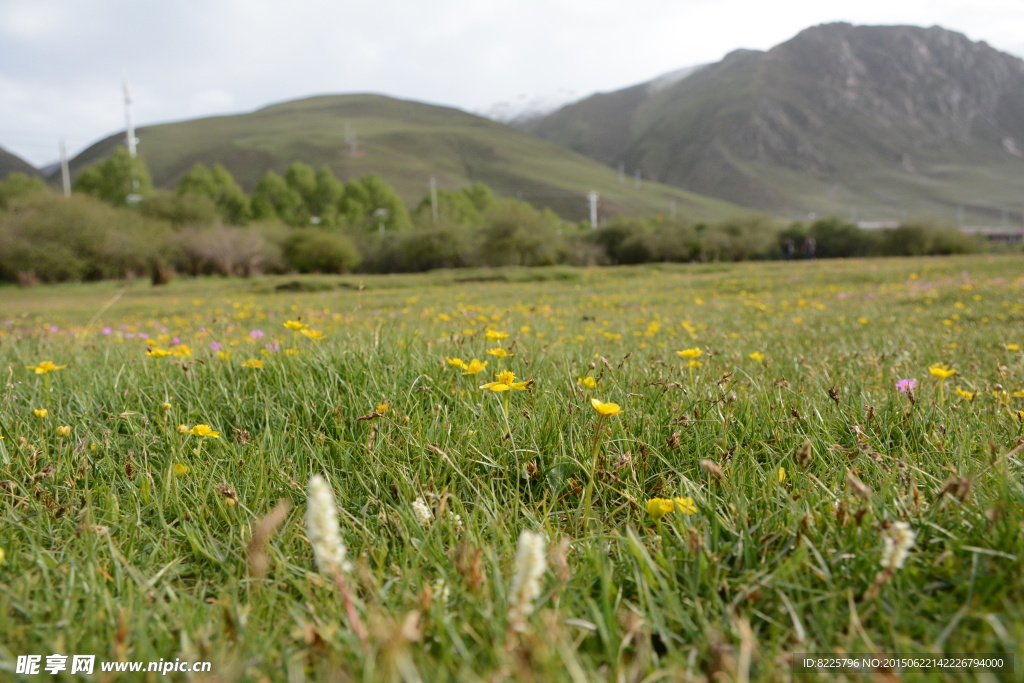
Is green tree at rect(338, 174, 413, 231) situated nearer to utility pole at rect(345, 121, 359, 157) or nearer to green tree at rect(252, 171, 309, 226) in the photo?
green tree at rect(252, 171, 309, 226)

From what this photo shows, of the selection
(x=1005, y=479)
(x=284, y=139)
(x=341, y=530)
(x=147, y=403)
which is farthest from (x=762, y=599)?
(x=284, y=139)

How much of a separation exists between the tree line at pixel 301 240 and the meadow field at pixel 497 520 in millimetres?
39922

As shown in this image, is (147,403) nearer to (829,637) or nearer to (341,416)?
(341,416)

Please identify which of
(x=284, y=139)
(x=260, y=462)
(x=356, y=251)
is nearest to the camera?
(x=260, y=462)

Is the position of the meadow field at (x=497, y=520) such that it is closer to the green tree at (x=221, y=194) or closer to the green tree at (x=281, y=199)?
the green tree at (x=221, y=194)

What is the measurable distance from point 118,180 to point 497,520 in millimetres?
81658

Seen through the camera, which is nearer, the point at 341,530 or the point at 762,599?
the point at 762,599

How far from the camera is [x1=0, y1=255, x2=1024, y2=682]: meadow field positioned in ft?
3.33

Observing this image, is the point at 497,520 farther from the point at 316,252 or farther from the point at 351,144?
the point at 351,144

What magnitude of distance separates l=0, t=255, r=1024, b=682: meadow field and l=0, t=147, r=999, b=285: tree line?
39.9 metres

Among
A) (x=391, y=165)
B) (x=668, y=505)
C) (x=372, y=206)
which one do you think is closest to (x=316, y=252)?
(x=372, y=206)

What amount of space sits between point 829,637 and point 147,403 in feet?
8.72

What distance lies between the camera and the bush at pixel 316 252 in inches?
2125

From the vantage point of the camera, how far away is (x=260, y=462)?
185 centimetres
